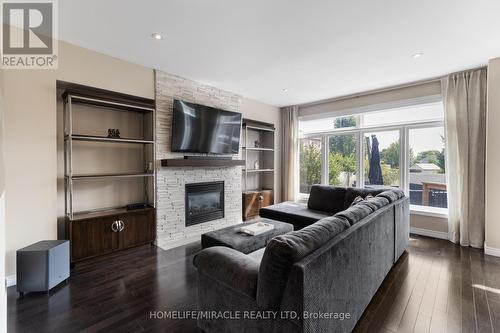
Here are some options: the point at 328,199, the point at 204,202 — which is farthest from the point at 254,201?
the point at 328,199

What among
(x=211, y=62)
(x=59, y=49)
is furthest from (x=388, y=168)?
(x=59, y=49)

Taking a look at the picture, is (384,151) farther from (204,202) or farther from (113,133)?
(113,133)

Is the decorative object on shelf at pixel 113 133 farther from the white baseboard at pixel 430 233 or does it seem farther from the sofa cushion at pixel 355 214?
the white baseboard at pixel 430 233

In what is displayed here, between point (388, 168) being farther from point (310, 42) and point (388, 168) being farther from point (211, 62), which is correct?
point (211, 62)

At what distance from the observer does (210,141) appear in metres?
4.11

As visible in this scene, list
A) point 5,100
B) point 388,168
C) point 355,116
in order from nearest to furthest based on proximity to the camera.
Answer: point 5,100 < point 388,168 < point 355,116

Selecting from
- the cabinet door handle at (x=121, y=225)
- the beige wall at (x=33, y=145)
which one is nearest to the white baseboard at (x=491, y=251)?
the cabinet door handle at (x=121, y=225)

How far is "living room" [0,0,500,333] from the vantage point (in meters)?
1.70

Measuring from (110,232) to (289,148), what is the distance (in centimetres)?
412

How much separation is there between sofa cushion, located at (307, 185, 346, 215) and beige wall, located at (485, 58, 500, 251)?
1882 millimetres

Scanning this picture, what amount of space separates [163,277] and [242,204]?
8.22ft

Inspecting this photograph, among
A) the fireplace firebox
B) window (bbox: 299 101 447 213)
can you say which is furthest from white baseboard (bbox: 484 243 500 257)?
the fireplace firebox

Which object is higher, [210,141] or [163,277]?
[210,141]

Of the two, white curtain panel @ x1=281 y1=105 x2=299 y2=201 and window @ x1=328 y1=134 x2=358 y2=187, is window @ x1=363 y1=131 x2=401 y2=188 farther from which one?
white curtain panel @ x1=281 y1=105 x2=299 y2=201
